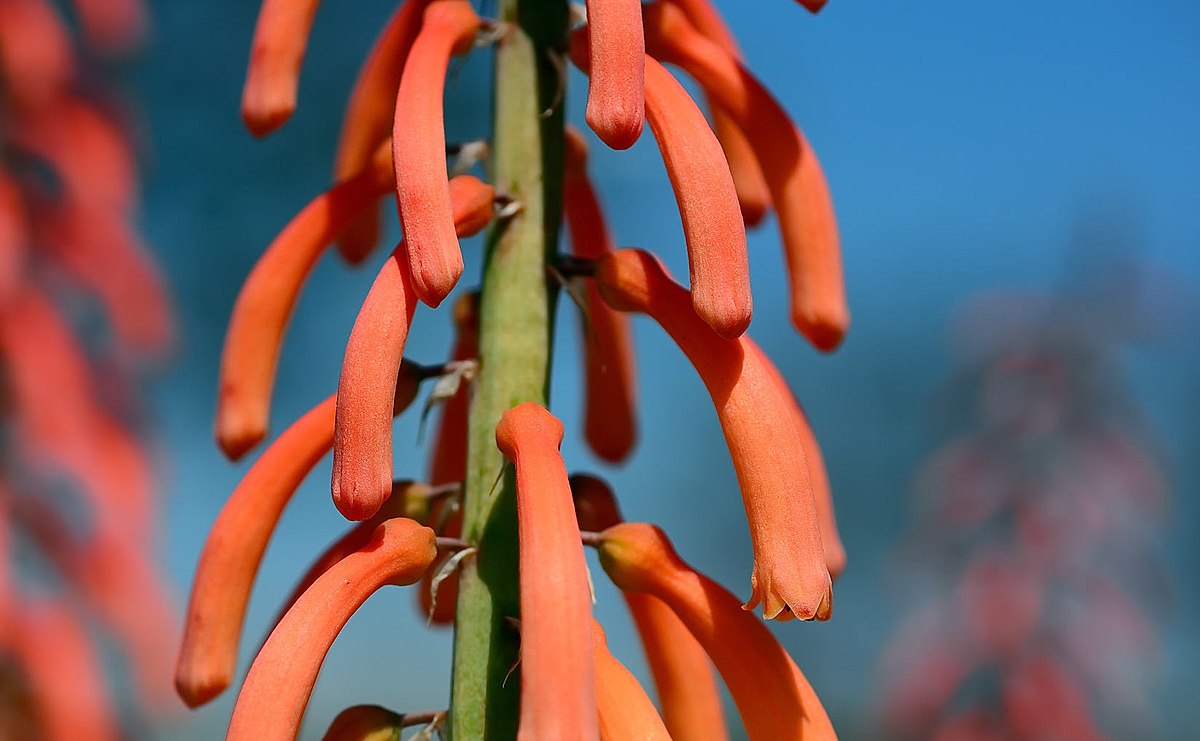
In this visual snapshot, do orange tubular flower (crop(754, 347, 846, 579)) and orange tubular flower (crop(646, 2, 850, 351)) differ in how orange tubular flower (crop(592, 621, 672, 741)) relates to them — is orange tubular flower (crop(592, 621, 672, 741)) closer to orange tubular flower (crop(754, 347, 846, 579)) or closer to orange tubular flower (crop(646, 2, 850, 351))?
orange tubular flower (crop(754, 347, 846, 579))

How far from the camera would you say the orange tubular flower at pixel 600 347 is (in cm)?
240

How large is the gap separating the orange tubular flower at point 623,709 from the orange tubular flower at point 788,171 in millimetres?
680

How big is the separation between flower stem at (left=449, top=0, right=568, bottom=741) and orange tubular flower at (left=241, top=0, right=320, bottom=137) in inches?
12.2

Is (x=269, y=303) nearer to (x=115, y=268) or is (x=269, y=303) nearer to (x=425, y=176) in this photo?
(x=425, y=176)

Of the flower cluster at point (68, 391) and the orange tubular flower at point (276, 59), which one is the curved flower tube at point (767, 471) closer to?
the orange tubular flower at point (276, 59)

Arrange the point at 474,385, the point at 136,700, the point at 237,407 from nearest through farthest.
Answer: the point at 474,385 → the point at 237,407 → the point at 136,700

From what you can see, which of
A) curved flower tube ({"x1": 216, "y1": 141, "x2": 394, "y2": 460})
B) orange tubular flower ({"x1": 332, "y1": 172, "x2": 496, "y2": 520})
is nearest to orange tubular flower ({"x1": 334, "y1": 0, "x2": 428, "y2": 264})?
curved flower tube ({"x1": 216, "y1": 141, "x2": 394, "y2": 460})

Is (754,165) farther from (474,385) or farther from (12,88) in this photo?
(12,88)

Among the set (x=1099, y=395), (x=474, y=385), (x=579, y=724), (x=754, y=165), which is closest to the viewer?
(x=579, y=724)

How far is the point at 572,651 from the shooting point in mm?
1511

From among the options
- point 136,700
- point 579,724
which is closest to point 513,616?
point 579,724

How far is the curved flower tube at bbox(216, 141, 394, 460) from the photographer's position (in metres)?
2.15

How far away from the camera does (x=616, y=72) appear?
1711 millimetres

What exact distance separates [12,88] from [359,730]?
141 inches
